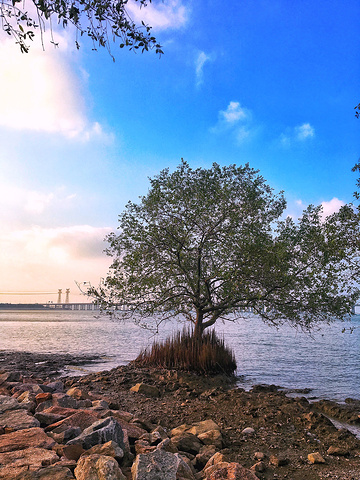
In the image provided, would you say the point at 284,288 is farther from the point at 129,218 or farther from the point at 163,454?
the point at 163,454

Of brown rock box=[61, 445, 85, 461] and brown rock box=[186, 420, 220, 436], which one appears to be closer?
brown rock box=[61, 445, 85, 461]

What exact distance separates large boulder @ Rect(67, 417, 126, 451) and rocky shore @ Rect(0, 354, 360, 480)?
15 mm

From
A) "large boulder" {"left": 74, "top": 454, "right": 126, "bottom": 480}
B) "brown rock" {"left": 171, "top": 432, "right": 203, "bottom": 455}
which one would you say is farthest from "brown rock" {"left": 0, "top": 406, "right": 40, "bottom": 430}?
"brown rock" {"left": 171, "top": 432, "right": 203, "bottom": 455}

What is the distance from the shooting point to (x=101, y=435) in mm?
5832

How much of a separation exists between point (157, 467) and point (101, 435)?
134 cm

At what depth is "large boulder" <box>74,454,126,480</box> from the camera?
4.65 m

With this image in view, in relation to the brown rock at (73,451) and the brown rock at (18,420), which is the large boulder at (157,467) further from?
the brown rock at (18,420)

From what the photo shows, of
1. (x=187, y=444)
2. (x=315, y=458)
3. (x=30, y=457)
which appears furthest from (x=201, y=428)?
(x=30, y=457)

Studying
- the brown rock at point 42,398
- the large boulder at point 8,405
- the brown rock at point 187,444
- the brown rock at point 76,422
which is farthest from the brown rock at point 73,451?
the brown rock at point 42,398

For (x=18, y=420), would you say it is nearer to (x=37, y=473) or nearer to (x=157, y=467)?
(x=37, y=473)

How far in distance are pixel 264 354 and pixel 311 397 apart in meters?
13.7

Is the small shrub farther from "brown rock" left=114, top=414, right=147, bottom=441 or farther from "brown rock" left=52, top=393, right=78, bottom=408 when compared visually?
"brown rock" left=114, top=414, right=147, bottom=441

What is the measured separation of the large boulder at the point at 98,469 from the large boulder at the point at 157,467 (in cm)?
22

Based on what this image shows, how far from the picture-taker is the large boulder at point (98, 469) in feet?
15.3
